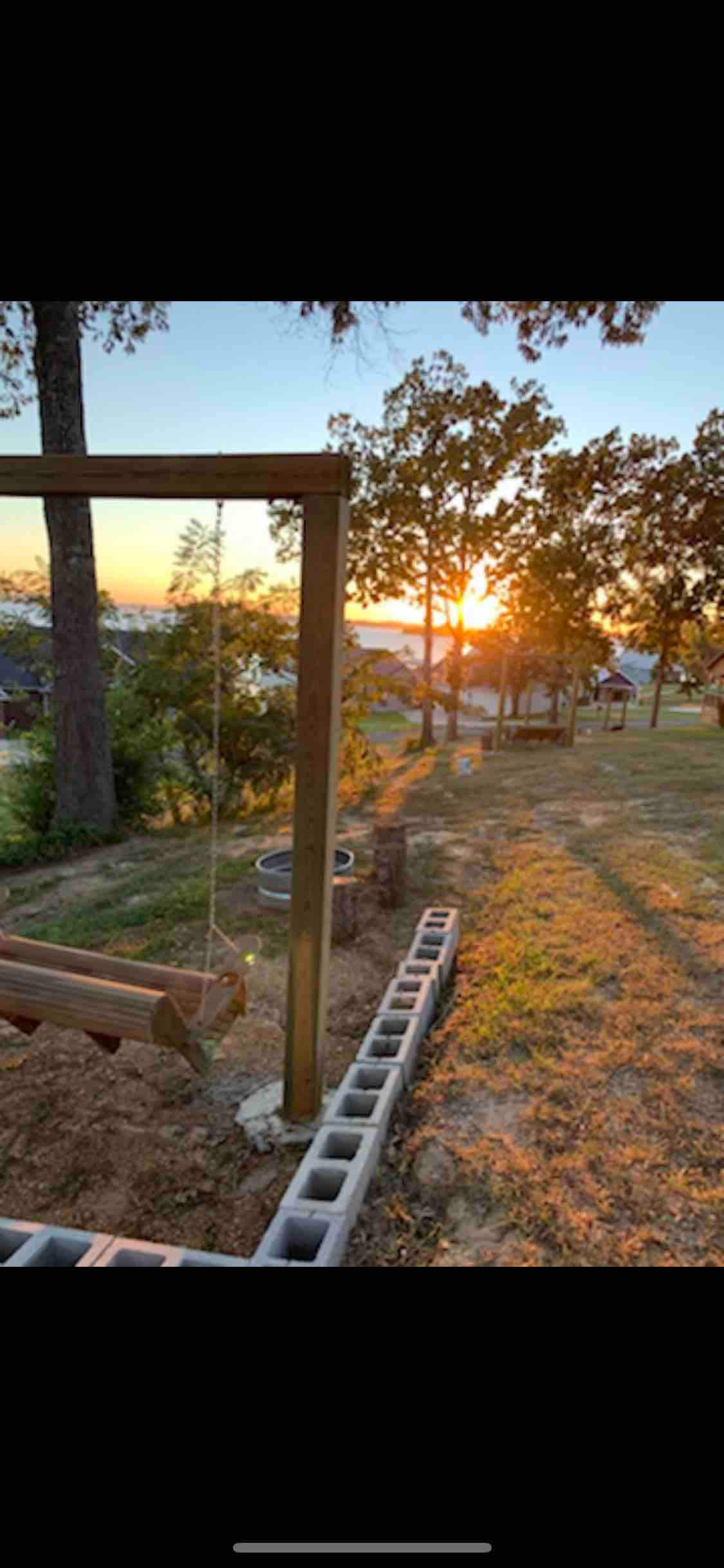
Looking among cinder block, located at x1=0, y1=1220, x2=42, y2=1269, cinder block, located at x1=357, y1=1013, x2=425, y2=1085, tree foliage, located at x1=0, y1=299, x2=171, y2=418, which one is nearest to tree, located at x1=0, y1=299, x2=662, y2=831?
tree foliage, located at x1=0, y1=299, x2=171, y2=418

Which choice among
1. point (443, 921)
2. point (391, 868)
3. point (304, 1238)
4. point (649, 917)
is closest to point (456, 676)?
point (391, 868)

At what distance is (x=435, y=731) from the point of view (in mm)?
20781

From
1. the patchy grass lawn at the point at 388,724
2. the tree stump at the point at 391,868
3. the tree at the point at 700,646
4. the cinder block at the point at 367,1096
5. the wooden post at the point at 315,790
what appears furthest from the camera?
the patchy grass lawn at the point at 388,724

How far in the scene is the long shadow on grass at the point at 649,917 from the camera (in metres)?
3.68

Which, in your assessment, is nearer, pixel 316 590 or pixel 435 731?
pixel 316 590

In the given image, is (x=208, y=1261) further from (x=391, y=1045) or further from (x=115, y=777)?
(x=115, y=777)

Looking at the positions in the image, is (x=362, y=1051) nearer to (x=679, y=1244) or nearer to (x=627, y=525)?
(x=679, y=1244)

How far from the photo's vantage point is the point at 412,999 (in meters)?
3.16

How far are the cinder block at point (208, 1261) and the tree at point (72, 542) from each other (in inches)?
197

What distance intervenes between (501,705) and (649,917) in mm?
8369
